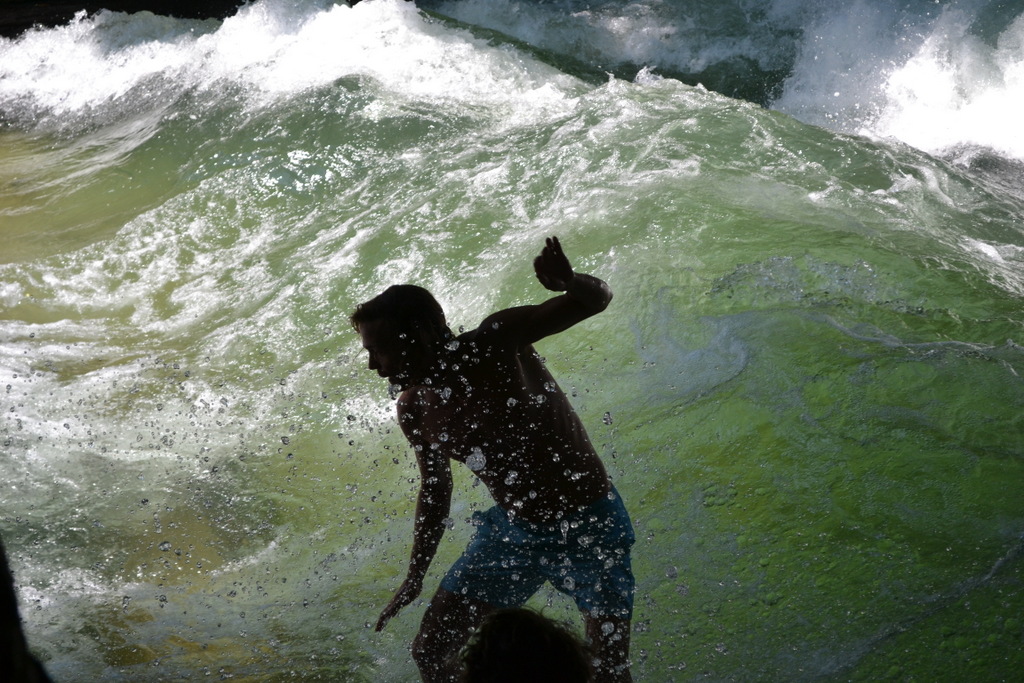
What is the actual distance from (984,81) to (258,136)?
582 centimetres

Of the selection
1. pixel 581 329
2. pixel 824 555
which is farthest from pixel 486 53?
pixel 824 555

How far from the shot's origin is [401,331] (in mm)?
2309

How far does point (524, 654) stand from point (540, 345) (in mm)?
3405

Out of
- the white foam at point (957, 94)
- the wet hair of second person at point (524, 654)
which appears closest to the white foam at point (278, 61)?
the white foam at point (957, 94)

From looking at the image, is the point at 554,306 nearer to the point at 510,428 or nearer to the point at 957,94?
the point at 510,428

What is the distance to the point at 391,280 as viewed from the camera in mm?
5461

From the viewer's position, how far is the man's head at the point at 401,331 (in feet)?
7.57

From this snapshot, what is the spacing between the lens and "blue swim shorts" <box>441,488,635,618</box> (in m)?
2.44

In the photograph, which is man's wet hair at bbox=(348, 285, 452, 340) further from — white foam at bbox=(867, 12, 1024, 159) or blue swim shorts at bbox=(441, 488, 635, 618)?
A: white foam at bbox=(867, 12, 1024, 159)

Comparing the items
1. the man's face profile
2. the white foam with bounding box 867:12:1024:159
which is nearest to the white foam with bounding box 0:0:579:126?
the white foam with bounding box 867:12:1024:159

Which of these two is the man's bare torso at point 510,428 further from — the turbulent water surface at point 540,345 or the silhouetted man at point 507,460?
the turbulent water surface at point 540,345

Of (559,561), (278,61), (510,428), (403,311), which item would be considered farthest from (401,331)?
(278,61)

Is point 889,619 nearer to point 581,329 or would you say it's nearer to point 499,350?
point 499,350

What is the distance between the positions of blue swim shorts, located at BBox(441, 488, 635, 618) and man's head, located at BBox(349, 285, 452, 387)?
0.52 meters
